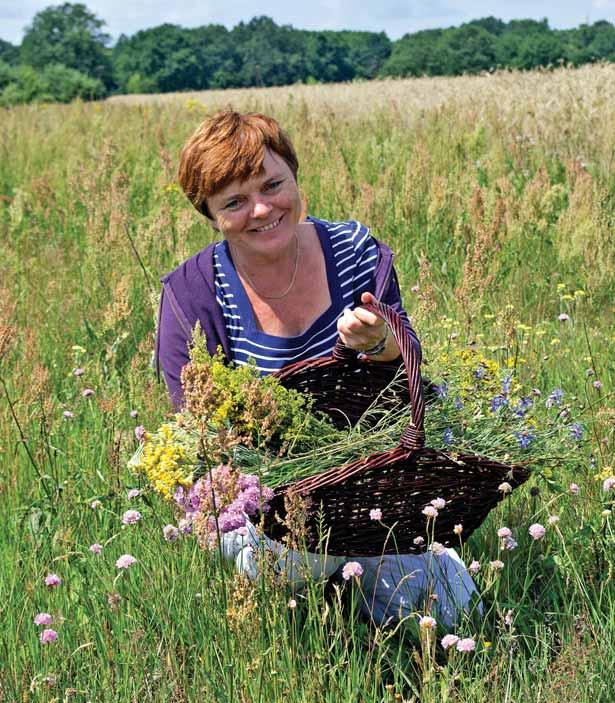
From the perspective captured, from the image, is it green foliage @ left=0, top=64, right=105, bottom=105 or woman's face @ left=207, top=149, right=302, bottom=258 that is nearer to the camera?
woman's face @ left=207, top=149, right=302, bottom=258

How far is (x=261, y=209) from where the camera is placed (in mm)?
2500

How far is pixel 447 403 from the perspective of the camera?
218 cm

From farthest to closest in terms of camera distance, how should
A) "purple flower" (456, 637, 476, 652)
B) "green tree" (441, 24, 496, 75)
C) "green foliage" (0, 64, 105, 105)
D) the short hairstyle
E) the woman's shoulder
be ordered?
"green tree" (441, 24, 496, 75) → "green foliage" (0, 64, 105, 105) → the woman's shoulder → the short hairstyle → "purple flower" (456, 637, 476, 652)

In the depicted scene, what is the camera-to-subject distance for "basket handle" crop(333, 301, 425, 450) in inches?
69.1

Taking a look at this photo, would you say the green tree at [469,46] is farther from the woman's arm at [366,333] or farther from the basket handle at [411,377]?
the basket handle at [411,377]

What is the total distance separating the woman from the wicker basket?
0.65m

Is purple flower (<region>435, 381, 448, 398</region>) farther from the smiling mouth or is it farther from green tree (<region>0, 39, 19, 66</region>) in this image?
green tree (<region>0, 39, 19, 66</region>)

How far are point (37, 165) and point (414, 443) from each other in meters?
6.53

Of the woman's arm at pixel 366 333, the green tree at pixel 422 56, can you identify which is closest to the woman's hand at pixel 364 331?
the woman's arm at pixel 366 333

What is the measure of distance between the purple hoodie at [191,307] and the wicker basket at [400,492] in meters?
0.72

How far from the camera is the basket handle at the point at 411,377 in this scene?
5.76 feet

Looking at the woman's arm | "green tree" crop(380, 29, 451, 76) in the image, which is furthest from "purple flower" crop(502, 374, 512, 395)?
"green tree" crop(380, 29, 451, 76)

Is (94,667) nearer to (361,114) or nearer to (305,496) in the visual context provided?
(305,496)

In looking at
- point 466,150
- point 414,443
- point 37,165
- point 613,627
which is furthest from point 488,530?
point 37,165
